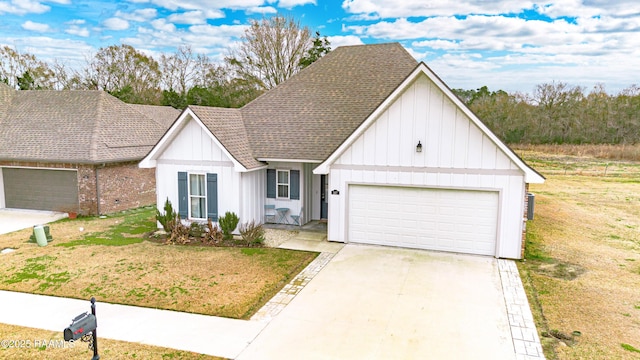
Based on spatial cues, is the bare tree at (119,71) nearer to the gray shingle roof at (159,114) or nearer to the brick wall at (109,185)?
the gray shingle roof at (159,114)

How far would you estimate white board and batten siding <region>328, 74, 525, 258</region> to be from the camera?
11.6 m

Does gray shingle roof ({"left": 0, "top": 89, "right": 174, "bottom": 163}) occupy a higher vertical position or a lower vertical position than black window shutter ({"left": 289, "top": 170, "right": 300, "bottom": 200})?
higher

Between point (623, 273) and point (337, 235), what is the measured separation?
7905mm

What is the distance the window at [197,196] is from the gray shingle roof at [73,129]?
5426 millimetres

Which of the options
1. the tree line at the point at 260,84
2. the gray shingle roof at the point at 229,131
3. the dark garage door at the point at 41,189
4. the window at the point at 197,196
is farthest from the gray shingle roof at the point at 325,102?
the tree line at the point at 260,84

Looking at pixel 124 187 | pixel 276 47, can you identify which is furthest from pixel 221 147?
pixel 276 47

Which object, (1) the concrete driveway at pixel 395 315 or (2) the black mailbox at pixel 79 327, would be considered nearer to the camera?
(2) the black mailbox at pixel 79 327

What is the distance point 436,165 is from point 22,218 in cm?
1710

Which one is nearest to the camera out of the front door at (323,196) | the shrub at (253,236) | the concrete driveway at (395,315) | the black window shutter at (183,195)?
the concrete driveway at (395,315)

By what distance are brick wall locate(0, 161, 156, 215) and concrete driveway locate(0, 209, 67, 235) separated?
1.27 meters

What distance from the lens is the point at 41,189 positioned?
18.7 metres

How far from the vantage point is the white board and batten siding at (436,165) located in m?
11.6

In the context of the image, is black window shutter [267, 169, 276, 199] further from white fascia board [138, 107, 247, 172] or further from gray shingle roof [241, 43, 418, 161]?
white fascia board [138, 107, 247, 172]

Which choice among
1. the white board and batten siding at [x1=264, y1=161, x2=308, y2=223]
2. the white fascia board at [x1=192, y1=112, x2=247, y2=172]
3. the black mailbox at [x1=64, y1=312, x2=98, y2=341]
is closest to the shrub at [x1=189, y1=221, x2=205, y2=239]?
the white fascia board at [x1=192, y1=112, x2=247, y2=172]
